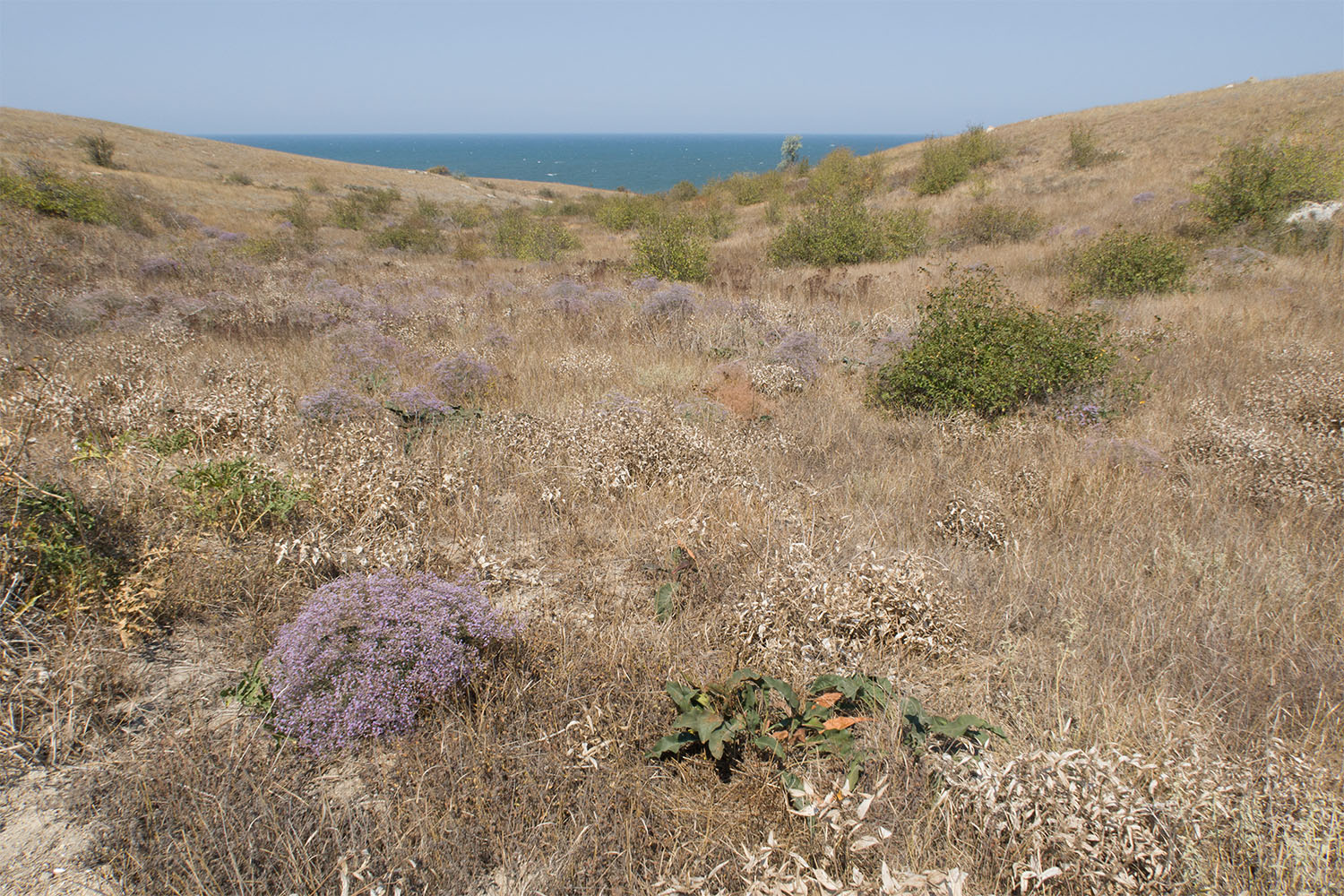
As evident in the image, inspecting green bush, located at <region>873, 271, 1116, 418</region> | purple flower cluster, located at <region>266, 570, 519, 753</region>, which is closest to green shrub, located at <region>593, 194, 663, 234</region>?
green bush, located at <region>873, 271, 1116, 418</region>

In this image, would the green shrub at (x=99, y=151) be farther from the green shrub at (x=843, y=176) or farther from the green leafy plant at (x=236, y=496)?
the green leafy plant at (x=236, y=496)

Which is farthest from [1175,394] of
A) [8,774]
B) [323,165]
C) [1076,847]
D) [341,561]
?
[323,165]

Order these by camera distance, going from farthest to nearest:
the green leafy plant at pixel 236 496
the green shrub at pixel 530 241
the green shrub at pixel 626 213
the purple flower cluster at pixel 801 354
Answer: the green shrub at pixel 626 213 < the green shrub at pixel 530 241 < the purple flower cluster at pixel 801 354 < the green leafy plant at pixel 236 496

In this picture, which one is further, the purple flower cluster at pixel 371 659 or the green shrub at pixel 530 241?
the green shrub at pixel 530 241

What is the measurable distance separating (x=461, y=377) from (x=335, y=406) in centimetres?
140

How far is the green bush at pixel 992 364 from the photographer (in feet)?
18.3

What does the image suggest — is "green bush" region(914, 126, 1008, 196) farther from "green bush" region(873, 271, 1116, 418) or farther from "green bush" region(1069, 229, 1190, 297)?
"green bush" region(873, 271, 1116, 418)

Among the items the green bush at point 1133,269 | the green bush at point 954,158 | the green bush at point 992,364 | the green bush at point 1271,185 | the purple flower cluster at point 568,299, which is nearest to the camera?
the green bush at point 992,364

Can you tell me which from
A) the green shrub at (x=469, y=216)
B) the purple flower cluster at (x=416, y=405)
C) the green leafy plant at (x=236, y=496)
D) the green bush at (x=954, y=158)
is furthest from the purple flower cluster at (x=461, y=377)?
the green bush at (x=954, y=158)

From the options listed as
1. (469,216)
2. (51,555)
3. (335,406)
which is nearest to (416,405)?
(335,406)

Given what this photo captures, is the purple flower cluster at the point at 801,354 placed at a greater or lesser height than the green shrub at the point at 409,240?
lesser

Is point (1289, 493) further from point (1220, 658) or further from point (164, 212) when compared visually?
point (164, 212)

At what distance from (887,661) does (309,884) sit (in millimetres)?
2187

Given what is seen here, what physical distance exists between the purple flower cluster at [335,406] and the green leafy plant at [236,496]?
48.2 inches
